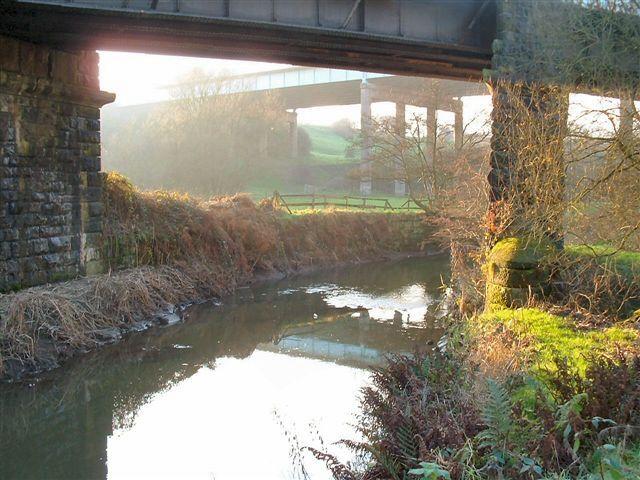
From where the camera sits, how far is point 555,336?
29.5 ft

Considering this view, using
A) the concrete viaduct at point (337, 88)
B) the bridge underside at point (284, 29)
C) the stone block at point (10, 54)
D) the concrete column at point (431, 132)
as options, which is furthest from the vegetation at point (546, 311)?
the concrete viaduct at point (337, 88)

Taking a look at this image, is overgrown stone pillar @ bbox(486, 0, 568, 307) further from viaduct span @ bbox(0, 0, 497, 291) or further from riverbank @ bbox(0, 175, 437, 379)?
riverbank @ bbox(0, 175, 437, 379)

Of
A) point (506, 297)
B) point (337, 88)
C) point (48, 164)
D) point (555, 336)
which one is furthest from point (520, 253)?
point (337, 88)

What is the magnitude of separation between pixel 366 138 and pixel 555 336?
19.6 m

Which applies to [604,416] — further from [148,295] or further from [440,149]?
[440,149]

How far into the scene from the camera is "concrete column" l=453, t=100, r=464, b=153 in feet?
78.7

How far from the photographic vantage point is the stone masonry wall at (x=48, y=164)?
12.9 metres

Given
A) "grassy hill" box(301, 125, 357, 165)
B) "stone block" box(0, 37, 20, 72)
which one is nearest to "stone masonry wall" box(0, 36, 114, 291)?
"stone block" box(0, 37, 20, 72)


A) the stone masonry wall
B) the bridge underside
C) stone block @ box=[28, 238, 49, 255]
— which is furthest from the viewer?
stone block @ box=[28, 238, 49, 255]

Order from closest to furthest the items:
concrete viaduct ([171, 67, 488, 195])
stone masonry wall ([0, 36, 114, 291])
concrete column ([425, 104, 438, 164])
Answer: stone masonry wall ([0, 36, 114, 291])
concrete column ([425, 104, 438, 164])
concrete viaduct ([171, 67, 488, 195])

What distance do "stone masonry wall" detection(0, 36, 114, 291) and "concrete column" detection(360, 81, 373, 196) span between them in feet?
47.2

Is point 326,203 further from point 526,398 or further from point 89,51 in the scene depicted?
point 526,398

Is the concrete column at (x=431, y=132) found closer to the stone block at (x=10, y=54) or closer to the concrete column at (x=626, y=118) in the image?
the stone block at (x=10, y=54)

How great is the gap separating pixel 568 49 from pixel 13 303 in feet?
33.2
